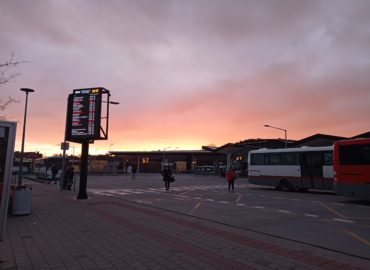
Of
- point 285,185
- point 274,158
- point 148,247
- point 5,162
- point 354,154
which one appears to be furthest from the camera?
point 274,158

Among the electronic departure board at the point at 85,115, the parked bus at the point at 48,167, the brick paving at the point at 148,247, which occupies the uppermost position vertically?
the electronic departure board at the point at 85,115

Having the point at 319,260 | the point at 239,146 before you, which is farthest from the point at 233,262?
the point at 239,146

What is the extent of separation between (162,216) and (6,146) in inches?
262

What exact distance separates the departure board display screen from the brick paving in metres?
6.54

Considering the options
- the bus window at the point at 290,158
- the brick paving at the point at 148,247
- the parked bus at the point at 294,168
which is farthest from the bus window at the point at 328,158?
the brick paving at the point at 148,247

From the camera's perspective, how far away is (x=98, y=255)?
22.7 feet

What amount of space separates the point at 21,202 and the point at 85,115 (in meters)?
6.29

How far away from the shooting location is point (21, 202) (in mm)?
12031

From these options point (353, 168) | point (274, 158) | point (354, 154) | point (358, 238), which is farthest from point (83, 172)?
point (274, 158)

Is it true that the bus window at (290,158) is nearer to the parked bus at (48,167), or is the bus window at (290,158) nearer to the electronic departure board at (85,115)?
the electronic departure board at (85,115)

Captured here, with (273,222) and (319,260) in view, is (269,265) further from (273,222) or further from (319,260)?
(273,222)

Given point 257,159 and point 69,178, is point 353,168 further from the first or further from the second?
point 69,178

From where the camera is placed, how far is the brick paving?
6375 millimetres

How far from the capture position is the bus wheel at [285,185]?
81.7 ft
